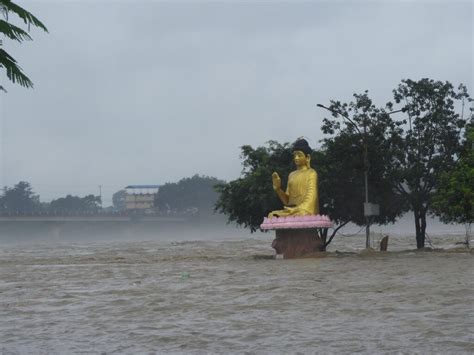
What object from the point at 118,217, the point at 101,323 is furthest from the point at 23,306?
the point at 118,217

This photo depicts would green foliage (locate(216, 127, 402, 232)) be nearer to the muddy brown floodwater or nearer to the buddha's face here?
the buddha's face

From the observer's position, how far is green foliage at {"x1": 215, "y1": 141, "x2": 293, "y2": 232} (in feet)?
111

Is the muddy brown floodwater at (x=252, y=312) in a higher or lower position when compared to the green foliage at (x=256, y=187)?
lower

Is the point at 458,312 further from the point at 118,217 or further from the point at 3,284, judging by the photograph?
the point at 118,217

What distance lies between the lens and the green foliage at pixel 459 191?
29.5 metres

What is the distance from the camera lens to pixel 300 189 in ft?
96.5

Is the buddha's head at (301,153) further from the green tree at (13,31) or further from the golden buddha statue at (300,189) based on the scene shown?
the green tree at (13,31)

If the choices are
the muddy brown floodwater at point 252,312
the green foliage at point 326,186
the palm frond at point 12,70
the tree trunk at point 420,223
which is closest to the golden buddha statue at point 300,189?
the green foliage at point 326,186

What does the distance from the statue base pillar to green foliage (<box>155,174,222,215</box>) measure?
10925cm

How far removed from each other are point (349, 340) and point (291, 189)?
19.7 m

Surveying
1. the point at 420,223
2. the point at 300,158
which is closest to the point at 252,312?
the point at 300,158

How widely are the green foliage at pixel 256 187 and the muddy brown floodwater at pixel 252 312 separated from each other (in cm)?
1074

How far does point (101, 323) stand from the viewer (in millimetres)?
12688

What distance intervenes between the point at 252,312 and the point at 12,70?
7.73 meters
